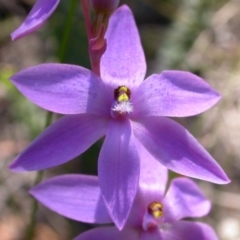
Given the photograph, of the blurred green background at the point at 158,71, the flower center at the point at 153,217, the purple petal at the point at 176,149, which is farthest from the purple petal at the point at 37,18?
the blurred green background at the point at 158,71

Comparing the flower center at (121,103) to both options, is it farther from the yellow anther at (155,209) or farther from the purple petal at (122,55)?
the yellow anther at (155,209)

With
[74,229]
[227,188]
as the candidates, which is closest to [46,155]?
[74,229]

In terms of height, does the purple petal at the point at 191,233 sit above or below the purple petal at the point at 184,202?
below

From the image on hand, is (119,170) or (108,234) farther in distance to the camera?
(108,234)

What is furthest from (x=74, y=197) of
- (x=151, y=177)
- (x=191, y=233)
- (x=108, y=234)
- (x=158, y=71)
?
(x=158, y=71)

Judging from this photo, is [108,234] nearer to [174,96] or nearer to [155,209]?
[155,209]

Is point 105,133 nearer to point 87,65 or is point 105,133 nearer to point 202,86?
point 202,86
